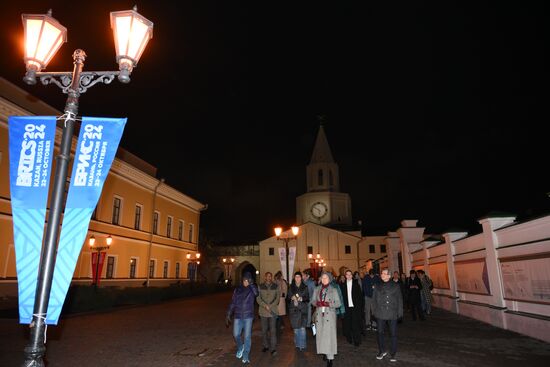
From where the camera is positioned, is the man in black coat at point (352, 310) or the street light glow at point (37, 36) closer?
the street light glow at point (37, 36)

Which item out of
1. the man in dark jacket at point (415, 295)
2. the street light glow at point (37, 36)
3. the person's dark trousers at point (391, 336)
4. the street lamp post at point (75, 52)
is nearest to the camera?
the street lamp post at point (75, 52)

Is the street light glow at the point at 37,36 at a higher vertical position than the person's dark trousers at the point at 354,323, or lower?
higher

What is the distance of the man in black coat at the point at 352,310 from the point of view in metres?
9.41

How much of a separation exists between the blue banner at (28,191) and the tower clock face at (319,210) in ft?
199

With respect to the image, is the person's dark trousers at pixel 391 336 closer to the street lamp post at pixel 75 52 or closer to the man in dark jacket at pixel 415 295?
the man in dark jacket at pixel 415 295

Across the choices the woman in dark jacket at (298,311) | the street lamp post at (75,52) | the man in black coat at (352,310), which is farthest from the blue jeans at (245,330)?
the street lamp post at (75,52)

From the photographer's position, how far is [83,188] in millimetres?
4762

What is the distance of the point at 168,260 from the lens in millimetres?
32625

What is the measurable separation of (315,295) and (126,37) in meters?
5.92

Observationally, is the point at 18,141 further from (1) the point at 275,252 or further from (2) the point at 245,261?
(2) the point at 245,261

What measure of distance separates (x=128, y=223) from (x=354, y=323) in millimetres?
21494

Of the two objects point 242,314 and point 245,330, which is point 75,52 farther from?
point 245,330

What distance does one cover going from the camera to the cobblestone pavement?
755 centimetres

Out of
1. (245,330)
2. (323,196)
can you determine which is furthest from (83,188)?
(323,196)
